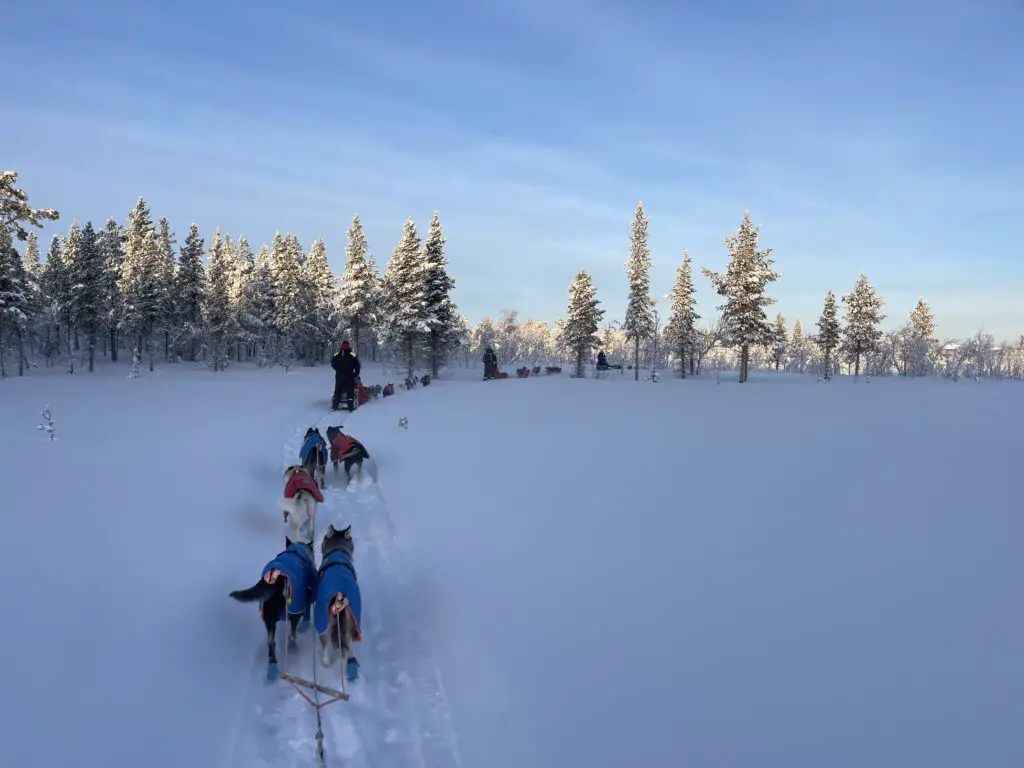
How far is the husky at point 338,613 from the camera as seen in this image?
5219 millimetres

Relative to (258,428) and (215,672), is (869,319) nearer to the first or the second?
(258,428)

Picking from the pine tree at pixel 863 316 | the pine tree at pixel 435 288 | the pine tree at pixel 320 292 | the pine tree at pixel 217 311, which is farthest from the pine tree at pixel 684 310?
the pine tree at pixel 217 311

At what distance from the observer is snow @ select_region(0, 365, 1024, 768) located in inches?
165

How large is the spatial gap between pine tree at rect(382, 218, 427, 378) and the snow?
27884 millimetres

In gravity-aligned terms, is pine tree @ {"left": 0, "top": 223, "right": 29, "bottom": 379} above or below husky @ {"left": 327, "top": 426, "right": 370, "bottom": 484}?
above

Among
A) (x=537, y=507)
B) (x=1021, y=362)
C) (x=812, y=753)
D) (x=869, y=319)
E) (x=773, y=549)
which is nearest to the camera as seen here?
(x=812, y=753)

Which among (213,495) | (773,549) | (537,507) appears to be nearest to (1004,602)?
(773,549)

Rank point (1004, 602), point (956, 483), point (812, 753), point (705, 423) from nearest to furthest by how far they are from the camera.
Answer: point (812, 753) → point (1004, 602) → point (956, 483) → point (705, 423)

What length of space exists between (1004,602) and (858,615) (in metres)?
1.18

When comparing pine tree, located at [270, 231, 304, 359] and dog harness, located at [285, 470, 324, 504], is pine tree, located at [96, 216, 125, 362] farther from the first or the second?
dog harness, located at [285, 470, 324, 504]

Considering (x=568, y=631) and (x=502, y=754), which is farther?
(x=568, y=631)

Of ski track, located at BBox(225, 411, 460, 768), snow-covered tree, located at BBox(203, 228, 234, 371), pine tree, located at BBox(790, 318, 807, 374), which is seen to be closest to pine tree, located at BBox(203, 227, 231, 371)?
snow-covered tree, located at BBox(203, 228, 234, 371)

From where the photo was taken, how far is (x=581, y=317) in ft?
159

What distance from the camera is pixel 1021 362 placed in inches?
3019
